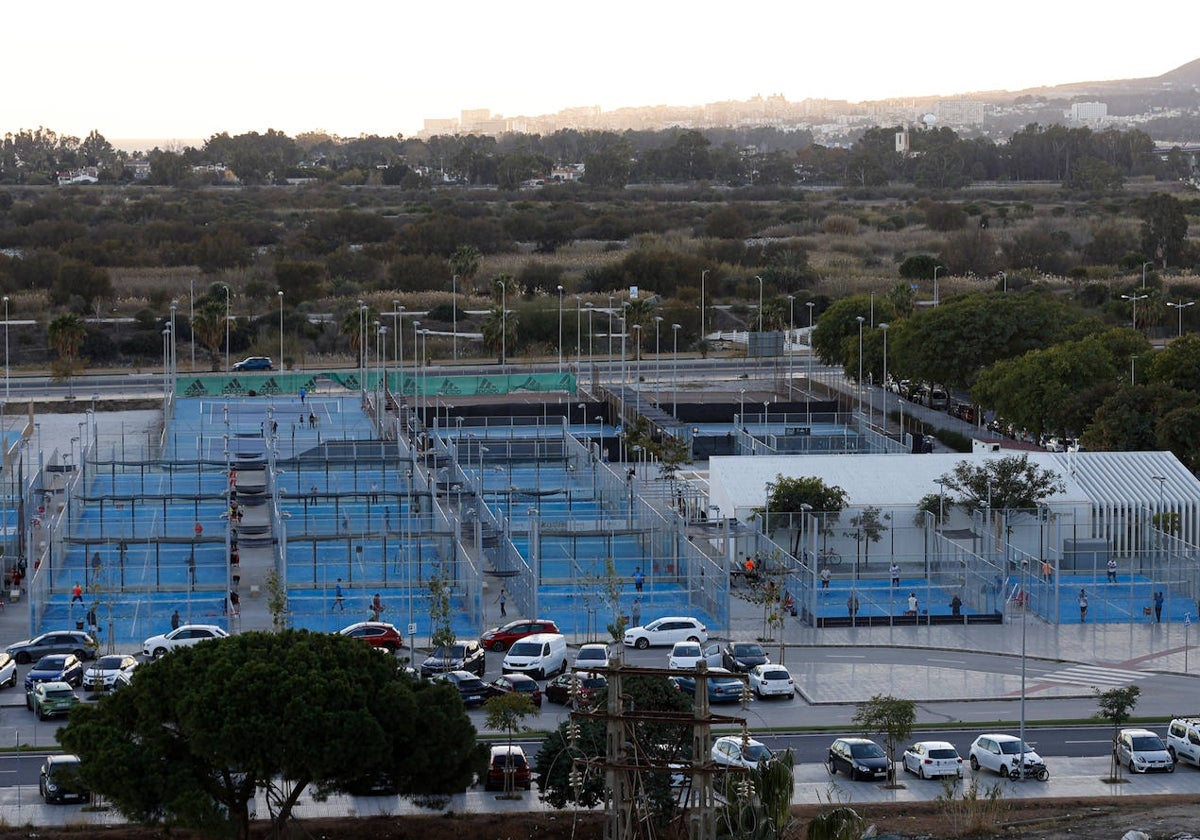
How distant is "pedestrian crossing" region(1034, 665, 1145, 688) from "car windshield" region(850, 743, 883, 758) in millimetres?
7247

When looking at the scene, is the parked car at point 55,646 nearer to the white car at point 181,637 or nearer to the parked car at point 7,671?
the parked car at point 7,671

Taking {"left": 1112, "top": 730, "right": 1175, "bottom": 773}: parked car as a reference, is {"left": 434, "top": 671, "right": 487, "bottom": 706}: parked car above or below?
above

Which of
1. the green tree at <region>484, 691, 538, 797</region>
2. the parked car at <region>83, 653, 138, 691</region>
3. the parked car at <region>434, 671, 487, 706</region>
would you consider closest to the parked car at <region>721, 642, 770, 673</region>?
the parked car at <region>434, 671, 487, 706</region>

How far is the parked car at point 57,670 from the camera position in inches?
1260

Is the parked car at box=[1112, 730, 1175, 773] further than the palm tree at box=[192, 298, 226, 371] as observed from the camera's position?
No

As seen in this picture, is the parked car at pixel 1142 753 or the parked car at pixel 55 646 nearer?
the parked car at pixel 1142 753

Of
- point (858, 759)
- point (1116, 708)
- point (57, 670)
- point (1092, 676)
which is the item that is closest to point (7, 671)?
A: point (57, 670)

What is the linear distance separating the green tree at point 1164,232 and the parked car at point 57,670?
104m

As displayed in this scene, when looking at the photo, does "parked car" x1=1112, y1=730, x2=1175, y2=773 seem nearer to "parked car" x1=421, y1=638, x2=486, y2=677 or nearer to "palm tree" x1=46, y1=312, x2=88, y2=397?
"parked car" x1=421, y1=638, x2=486, y2=677

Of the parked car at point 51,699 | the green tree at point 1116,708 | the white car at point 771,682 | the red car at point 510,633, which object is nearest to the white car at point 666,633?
the red car at point 510,633

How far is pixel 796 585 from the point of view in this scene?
38.8 meters

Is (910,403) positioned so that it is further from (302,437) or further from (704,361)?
(302,437)

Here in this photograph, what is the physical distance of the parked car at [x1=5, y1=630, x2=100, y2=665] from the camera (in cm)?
3372

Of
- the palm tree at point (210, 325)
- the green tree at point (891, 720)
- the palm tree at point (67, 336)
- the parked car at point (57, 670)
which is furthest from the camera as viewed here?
the palm tree at point (210, 325)
